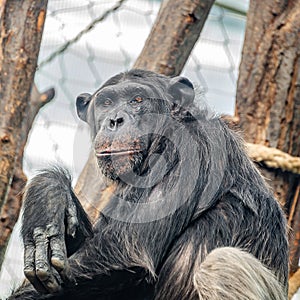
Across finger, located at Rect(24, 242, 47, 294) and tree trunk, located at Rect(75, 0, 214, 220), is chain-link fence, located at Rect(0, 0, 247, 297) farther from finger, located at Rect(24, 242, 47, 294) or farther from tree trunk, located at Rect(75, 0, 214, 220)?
finger, located at Rect(24, 242, 47, 294)

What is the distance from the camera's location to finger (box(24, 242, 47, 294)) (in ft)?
15.4

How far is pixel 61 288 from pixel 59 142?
3587 millimetres

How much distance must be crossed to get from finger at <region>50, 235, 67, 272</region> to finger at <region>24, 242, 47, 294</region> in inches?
4.2

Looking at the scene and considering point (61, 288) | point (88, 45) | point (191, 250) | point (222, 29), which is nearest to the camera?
point (61, 288)

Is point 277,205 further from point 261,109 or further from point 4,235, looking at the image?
point 4,235

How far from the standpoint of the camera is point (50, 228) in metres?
4.87

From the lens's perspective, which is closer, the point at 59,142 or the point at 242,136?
the point at 242,136

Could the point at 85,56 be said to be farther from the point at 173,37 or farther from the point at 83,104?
the point at 83,104

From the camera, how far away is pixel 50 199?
5066mm

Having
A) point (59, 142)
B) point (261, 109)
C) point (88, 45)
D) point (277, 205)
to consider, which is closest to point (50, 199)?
point (277, 205)

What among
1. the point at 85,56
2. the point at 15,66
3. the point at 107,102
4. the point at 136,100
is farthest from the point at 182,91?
the point at 85,56

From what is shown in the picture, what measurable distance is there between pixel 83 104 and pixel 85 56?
10.5 ft

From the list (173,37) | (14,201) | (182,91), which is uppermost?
(173,37)

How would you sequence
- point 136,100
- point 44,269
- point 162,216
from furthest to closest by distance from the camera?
point 136,100 → point 162,216 → point 44,269
